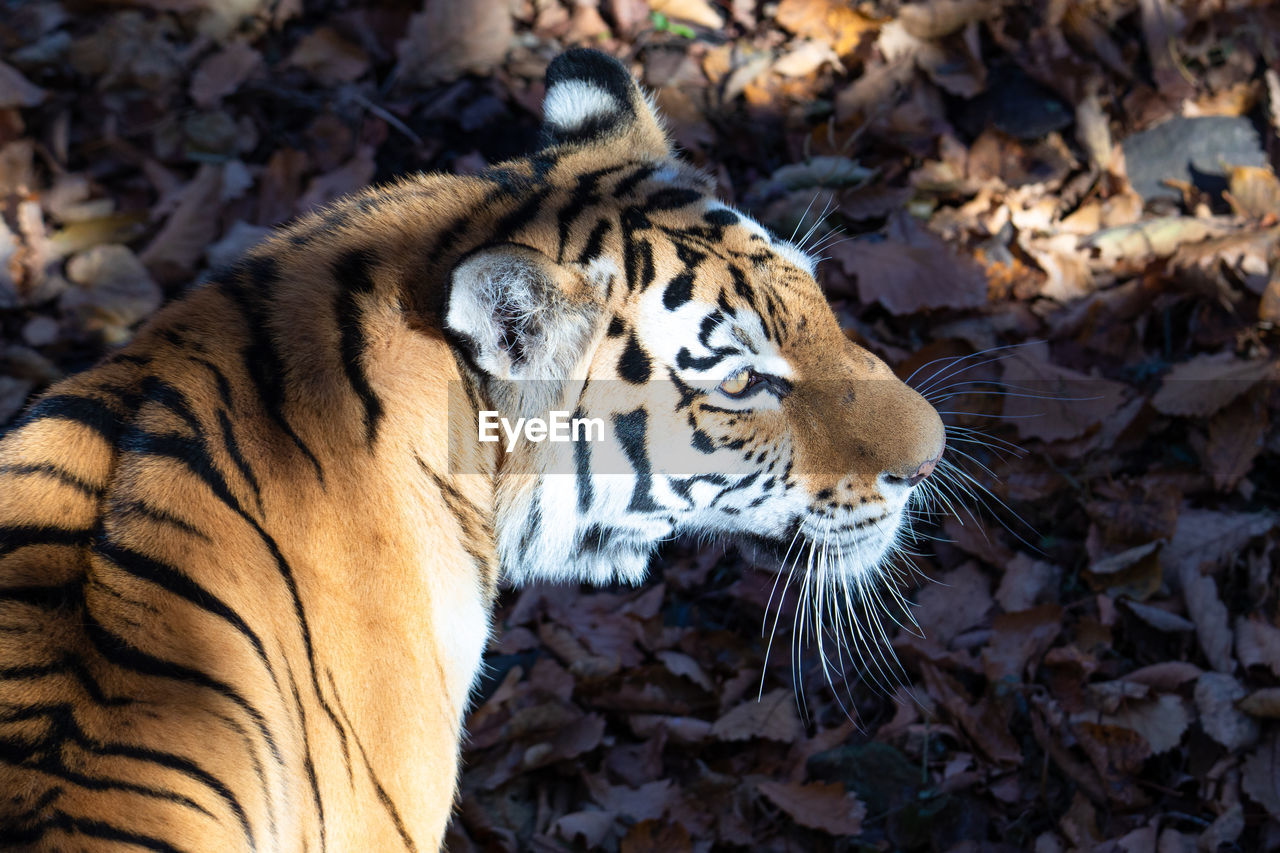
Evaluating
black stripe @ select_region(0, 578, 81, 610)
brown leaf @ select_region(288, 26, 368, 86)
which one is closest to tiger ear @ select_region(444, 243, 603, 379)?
black stripe @ select_region(0, 578, 81, 610)

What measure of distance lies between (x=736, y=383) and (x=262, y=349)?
2.36ft

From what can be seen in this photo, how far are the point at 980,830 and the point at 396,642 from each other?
1368 millimetres

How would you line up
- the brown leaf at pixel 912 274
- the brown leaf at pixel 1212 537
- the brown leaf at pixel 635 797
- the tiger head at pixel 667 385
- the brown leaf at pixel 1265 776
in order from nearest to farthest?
the tiger head at pixel 667 385 < the brown leaf at pixel 1265 776 < the brown leaf at pixel 635 797 < the brown leaf at pixel 1212 537 < the brown leaf at pixel 912 274

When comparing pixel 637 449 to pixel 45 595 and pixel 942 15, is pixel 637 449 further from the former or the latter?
pixel 942 15

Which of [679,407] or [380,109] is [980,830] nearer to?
[679,407]

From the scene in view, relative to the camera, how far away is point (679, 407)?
5.67 feet

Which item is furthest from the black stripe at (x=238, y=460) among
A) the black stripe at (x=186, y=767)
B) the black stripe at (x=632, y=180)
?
the black stripe at (x=632, y=180)

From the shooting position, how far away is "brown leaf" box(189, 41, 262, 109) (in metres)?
3.88

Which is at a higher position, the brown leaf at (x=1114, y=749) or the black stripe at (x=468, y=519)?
the black stripe at (x=468, y=519)

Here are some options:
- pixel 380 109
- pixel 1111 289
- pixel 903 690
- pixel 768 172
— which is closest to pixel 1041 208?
pixel 1111 289

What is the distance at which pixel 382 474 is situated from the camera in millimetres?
1537

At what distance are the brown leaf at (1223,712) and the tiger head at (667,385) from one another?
35.9 inches

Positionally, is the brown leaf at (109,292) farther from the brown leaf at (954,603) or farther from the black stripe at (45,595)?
the brown leaf at (954,603)

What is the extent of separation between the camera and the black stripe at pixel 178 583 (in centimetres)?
135
